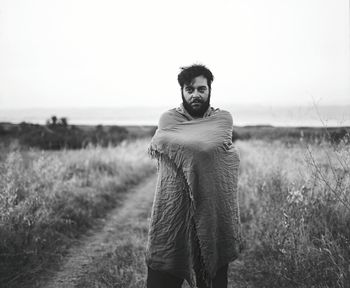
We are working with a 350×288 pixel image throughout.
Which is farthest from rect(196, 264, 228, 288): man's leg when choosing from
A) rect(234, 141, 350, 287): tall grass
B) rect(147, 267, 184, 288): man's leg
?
rect(234, 141, 350, 287): tall grass

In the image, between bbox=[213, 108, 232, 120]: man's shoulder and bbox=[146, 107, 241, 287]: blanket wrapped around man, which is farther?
bbox=[213, 108, 232, 120]: man's shoulder

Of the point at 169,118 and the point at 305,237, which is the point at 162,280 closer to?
the point at 169,118

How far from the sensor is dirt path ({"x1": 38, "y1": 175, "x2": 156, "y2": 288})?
3261mm

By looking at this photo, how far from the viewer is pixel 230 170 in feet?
6.66

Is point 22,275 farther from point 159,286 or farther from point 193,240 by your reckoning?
point 193,240

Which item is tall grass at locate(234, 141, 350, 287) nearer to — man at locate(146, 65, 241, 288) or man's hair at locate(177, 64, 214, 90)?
man at locate(146, 65, 241, 288)

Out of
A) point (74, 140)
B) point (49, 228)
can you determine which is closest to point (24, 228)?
point (49, 228)

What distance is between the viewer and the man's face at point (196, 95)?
6.56 feet

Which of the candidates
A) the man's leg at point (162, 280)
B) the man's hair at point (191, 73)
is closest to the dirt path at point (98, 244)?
the man's leg at point (162, 280)

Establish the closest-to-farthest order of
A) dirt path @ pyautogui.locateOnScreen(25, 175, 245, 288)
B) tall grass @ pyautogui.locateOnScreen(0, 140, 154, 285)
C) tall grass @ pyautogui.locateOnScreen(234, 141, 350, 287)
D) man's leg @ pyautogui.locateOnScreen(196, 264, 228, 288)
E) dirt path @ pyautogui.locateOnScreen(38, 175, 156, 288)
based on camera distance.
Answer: man's leg @ pyautogui.locateOnScreen(196, 264, 228, 288), tall grass @ pyautogui.locateOnScreen(234, 141, 350, 287), dirt path @ pyautogui.locateOnScreen(25, 175, 245, 288), dirt path @ pyautogui.locateOnScreen(38, 175, 156, 288), tall grass @ pyautogui.locateOnScreen(0, 140, 154, 285)

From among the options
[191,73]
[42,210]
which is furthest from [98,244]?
[191,73]

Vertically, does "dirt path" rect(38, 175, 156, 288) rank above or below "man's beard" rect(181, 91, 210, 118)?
below

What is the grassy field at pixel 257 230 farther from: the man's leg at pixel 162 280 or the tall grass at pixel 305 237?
the man's leg at pixel 162 280

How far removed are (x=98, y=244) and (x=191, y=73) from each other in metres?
3.24
